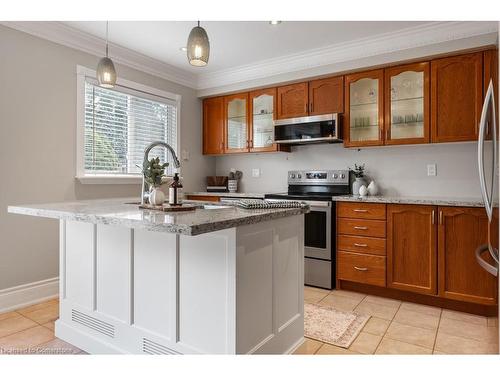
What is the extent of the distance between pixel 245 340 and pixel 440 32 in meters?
2.97

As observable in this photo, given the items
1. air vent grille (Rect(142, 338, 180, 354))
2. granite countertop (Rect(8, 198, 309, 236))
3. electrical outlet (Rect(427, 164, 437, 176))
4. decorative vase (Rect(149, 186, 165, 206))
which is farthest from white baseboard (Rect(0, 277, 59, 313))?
electrical outlet (Rect(427, 164, 437, 176))

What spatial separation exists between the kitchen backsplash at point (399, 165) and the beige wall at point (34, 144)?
7.12ft

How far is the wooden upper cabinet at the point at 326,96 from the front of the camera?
359 cm

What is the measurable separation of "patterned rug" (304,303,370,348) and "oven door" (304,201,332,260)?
2.09ft

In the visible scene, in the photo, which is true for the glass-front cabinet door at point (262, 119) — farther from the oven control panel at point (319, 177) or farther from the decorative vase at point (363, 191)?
the decorative vase at point (363, 191)

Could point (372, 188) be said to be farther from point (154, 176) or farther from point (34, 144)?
point (34, 144)

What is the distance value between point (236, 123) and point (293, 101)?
2.76 ft

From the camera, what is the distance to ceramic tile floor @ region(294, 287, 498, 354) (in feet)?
7.09

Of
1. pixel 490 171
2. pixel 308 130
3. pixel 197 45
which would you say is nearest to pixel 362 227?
pixel 308 130

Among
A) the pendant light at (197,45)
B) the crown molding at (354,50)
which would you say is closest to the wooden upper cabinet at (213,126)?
the crown molding at (354,50)

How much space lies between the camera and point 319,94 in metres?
3.72
